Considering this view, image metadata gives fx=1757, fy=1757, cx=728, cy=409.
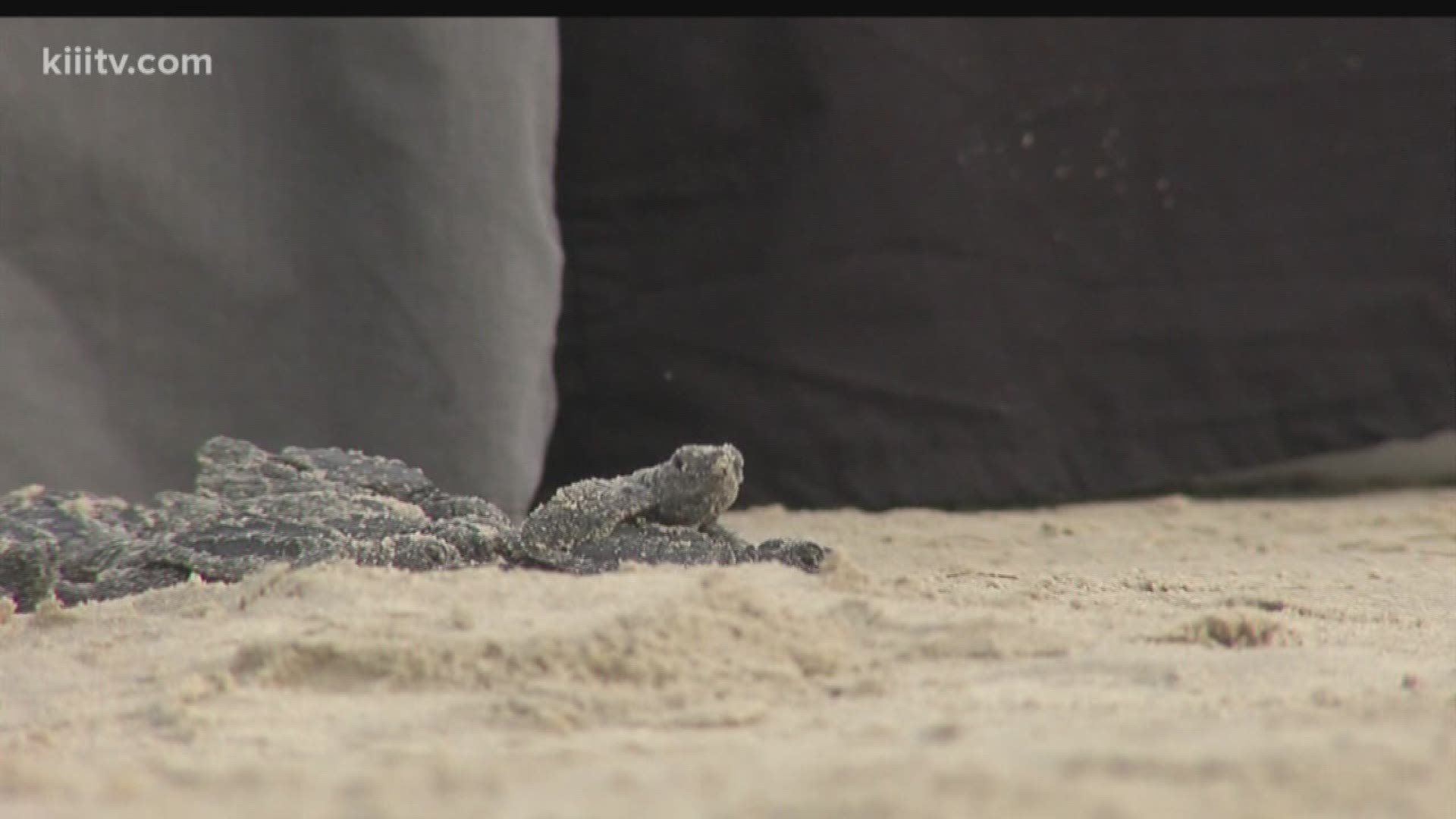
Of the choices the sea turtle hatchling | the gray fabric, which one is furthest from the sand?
the gray fabric

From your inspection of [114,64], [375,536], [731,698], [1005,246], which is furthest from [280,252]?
[731,698]

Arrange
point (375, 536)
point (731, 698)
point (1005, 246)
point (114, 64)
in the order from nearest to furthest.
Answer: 1. point (731, 698)
2. point (375, 536)
3. point (114, 64)
4. point (1005, 246)

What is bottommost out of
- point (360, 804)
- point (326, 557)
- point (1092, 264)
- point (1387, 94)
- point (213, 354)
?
point (360, 804)

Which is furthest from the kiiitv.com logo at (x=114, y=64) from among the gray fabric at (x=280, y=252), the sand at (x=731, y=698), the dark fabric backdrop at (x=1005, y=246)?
the sand at (x=731, y=698)

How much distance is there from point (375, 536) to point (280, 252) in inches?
29.2

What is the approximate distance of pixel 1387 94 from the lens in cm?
212

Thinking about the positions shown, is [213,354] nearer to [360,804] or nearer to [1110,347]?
[1110,347]

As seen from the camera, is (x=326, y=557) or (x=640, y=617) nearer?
(x=640, y=617)

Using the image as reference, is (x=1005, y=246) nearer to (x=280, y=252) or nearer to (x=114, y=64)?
(x=280, y=252)

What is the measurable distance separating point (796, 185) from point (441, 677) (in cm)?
135

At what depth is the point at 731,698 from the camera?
799 mm

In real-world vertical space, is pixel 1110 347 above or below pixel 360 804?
above

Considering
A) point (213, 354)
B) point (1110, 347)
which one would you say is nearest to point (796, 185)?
point (1110, 347)

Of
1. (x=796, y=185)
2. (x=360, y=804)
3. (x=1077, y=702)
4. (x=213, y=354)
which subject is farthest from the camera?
(x=796, y=185)
